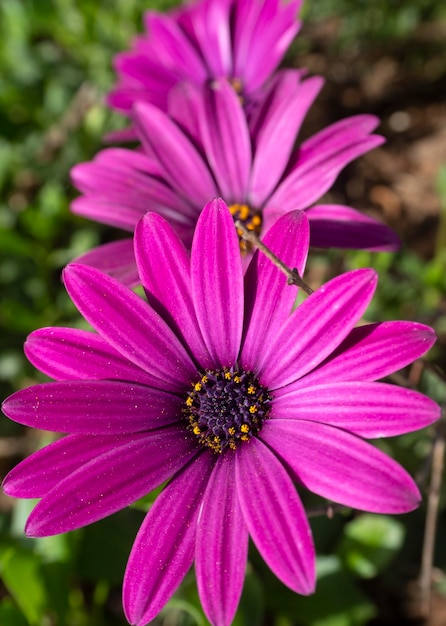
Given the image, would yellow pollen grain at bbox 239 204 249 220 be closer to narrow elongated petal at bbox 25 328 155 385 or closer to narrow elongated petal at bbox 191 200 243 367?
narrow elongated petal at bbox 191 200 243 367

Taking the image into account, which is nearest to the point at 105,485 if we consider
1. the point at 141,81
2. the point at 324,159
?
the point at 324,159

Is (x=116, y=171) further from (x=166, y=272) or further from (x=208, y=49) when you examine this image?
(x=208, y=49)

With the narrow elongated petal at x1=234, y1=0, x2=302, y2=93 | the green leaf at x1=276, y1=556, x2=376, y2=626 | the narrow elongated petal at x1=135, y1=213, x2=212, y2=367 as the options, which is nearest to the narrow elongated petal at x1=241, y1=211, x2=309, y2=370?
the narrow elongated petal at x1=135, y1=213, x2=212, y2=367

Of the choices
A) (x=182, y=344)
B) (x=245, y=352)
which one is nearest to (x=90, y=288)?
(x=182, y=344)

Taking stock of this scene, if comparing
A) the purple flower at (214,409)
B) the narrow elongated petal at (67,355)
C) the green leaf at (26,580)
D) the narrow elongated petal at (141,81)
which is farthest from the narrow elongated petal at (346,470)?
the narrow elongated petal at (141,81)

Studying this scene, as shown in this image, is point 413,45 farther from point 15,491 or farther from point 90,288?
point 15,491

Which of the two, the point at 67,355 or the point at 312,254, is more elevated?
the point at 67,355
